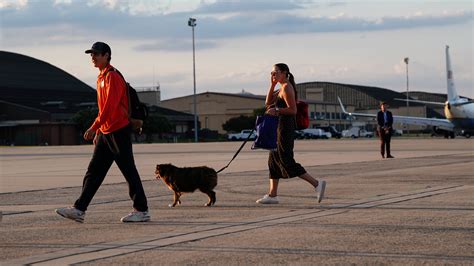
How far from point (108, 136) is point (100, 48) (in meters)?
0.94

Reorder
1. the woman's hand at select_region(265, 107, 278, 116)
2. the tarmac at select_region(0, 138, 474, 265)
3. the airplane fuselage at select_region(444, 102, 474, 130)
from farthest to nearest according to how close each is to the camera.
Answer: the airplane fuselage at select_region(444, 102, 474, 130)
the woman's hand at select_region(265, 107, 278, 116)
the tarmac at select_region(0, 138, 474, 265)

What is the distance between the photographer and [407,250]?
284 inches

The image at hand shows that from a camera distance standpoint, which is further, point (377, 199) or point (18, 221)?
point (377, 199)

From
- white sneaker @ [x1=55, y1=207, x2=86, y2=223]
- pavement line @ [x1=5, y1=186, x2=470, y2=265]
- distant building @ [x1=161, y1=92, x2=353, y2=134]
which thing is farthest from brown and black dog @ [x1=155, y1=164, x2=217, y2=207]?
distant building @ [x1=161, y1=92, x2=353, y2=134]

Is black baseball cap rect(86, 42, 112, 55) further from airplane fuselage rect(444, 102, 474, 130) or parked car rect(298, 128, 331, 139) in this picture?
parked car rect(298, 128, 331, 139)

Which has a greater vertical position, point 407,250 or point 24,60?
point 24,60

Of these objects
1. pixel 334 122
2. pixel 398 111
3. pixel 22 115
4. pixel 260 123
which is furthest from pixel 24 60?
pixel 260 123

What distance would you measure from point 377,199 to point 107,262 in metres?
5.94

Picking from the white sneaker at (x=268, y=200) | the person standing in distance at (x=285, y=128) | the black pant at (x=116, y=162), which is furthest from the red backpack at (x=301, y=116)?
the black pant at (x=116, y=162)

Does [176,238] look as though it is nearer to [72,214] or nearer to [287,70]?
[72,214]

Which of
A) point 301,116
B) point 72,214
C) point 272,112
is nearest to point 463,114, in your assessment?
point 301,116

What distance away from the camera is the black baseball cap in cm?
960

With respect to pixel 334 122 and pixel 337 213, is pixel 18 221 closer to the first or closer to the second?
pixel 337 213

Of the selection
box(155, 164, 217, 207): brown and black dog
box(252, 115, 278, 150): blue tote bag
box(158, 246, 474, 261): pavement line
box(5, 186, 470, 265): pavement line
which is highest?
box(252, 115, 278, 150): blue tote bag
